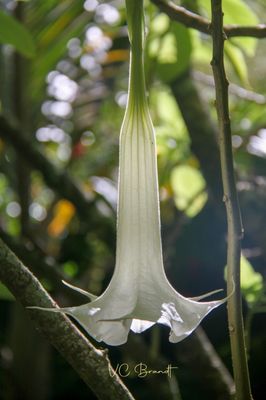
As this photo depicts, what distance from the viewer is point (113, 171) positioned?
4.28 ft

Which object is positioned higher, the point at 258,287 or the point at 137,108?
the point at 137,108

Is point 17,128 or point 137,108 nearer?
point 137,108

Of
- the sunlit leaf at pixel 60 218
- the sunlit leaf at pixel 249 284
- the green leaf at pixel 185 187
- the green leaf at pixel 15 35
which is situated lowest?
the sunlit leaf at pixel 60 218

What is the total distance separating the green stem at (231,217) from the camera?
36 centimetres

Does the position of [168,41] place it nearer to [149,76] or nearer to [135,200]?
[149,76]

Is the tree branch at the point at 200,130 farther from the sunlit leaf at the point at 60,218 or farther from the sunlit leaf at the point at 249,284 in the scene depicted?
the sunlit leaf at the point at 60,218

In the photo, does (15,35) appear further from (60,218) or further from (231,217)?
(60,218)

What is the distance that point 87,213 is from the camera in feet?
2.85

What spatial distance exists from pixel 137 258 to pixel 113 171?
91 centimetres

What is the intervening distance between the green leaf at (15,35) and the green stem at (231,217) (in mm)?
213

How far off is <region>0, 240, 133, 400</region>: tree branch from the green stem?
0.07m

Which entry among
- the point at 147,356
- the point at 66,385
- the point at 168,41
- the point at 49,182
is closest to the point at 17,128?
the point at 49,182

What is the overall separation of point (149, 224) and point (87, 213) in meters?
0.46

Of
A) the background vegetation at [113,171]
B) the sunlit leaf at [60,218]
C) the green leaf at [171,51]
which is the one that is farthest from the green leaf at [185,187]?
the sunlit leaf at [60,218]
